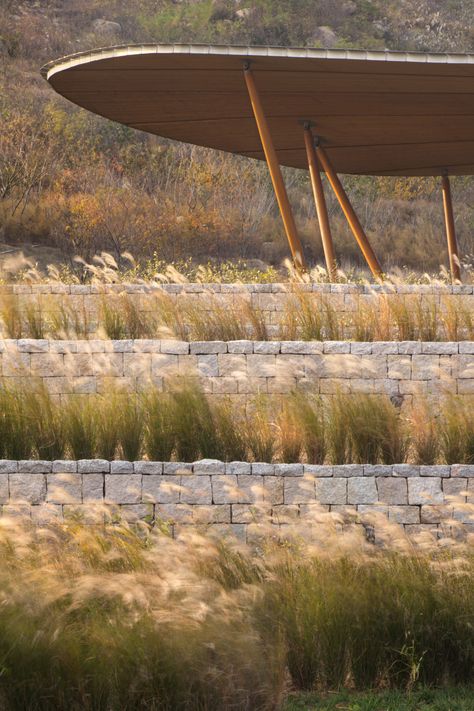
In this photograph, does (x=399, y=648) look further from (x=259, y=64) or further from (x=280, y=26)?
(x=280, y=26)

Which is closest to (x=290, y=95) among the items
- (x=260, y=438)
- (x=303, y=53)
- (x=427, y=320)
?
(x=303, y=53)

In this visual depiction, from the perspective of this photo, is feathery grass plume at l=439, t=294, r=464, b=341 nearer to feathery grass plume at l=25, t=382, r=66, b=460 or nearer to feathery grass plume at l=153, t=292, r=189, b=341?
feathery grass plume at l=153, t=292, r=189, b=341

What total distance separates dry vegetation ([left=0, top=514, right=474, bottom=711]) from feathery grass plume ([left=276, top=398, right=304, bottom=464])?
3.46 feet

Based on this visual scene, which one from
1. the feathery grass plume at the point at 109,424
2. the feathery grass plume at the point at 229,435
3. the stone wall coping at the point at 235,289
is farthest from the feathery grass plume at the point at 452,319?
the feathery grass plume at the point at 109,424

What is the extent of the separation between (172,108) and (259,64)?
271 cm

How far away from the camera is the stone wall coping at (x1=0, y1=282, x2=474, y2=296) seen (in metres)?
10.2

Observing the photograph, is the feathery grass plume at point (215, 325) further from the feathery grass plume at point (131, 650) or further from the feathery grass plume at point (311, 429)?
the feathery grass plume at point (131, 650)

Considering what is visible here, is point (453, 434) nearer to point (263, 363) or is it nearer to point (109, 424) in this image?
point (263, 363)

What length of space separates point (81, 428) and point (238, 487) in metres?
1.27

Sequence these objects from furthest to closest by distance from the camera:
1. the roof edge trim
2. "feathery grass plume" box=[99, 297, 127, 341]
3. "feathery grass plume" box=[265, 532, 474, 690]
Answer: the roof edge trim
"feathery grass plume" box=[99, 297, 127, 341]
"feathery grass plume" box=[265, 532, 474, 690]

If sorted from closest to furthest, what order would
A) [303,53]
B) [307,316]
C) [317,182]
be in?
[307,316] < [303,53] < [317,182]

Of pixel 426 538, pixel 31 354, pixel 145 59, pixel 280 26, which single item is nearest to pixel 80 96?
pixel 145 59

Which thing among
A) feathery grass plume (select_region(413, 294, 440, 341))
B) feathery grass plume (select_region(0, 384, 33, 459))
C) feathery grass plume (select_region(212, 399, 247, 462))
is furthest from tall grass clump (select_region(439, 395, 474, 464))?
feathery grass plume (select_region(0, 384, 33, 459))

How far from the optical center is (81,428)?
7.90 metres
